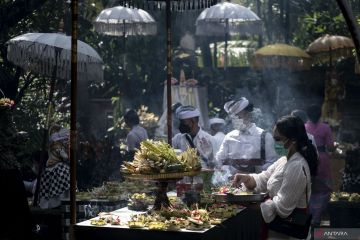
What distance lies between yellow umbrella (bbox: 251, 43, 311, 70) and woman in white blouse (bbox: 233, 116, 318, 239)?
1088cm

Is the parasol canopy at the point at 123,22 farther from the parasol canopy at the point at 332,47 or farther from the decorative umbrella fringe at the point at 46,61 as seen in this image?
the decorative umbrella fringe at the point at 46,61

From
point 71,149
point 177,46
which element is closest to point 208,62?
point 177,46

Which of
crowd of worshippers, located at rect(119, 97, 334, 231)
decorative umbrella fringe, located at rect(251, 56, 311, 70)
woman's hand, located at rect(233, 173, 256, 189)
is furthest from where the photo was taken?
decorative umbrella fringe, located at rect(251, 56, 311, 70)

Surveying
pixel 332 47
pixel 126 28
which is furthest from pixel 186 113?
pixel 332 47

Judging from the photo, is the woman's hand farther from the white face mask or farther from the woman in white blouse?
the white face mask

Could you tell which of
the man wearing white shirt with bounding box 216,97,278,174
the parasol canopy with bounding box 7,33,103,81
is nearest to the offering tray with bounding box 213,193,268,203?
the man wearing white shirt with bounding box 216,97,278,174

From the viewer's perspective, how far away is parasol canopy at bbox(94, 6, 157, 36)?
16.1 meters

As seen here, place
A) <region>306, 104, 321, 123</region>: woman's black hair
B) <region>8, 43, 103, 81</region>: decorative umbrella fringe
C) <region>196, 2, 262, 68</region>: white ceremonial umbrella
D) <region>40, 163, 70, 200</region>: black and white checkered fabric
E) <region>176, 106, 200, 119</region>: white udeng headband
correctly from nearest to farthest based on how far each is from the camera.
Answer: <region>176, 106, 200, 119</region>: white udeng headband → <region>40, 163, 70, 200</region>: black and white checkered fabric → <region>306, 104, 321, 123</region>: woman's black hair → <region>8, 43, 103, 81</region>: decorative umbrella fringe → <region>196, 2, 262, 68</region>: white ceremonial umbrella

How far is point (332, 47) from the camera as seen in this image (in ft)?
58.2

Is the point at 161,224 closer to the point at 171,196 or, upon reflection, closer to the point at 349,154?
the point at 171,196

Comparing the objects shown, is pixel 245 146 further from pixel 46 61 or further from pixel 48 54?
pixel 46 61

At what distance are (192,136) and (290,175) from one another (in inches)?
136

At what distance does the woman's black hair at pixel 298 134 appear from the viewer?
7020 millimetres

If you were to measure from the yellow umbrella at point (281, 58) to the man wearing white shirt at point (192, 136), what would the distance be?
25.9 ft
